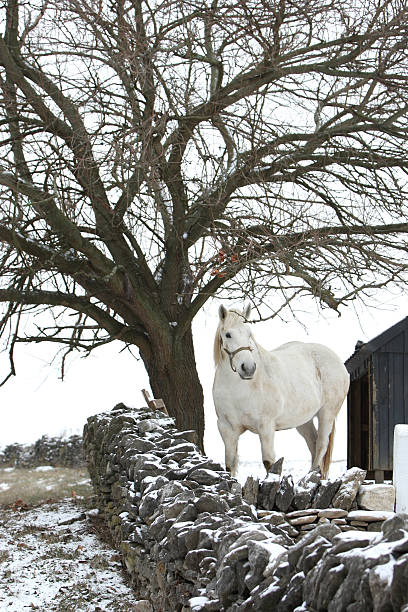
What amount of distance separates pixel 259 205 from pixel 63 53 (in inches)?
128

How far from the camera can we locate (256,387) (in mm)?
7855

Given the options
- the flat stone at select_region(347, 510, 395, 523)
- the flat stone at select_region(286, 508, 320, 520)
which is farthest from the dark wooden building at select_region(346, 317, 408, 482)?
the flat stone at select_region(347, 510, 395, 523)

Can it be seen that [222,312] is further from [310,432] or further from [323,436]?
[310,432]

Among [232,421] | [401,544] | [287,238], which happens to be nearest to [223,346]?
[232,421]

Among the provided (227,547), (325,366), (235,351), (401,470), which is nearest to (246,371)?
(235,351)

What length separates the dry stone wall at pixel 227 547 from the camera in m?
2.18

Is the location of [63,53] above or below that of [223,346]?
above

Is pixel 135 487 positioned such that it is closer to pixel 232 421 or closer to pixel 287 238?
pixel 232 421

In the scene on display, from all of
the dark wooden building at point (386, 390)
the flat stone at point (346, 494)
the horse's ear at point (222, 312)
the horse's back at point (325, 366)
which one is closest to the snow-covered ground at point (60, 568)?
the flat stone at point (346, 494)

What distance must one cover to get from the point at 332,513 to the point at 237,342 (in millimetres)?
2917

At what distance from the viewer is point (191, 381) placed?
33.5 feet

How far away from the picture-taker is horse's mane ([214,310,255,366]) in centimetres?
761

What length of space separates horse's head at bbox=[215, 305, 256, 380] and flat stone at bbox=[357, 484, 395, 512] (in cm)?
239

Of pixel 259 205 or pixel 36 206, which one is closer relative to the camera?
pixel 36 206
